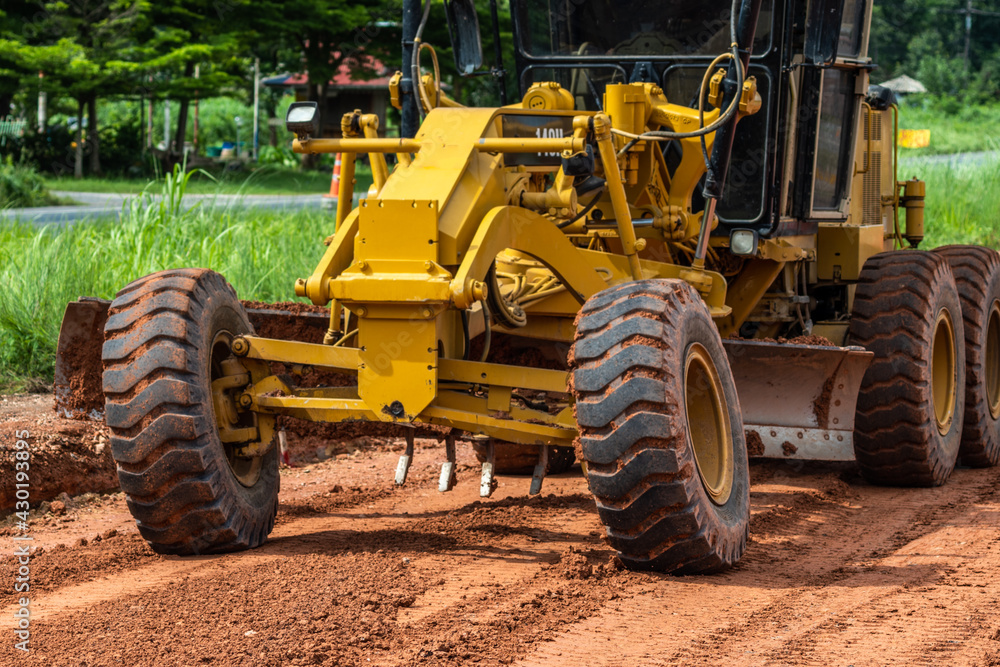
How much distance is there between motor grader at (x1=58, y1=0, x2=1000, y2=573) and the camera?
4.73 meters

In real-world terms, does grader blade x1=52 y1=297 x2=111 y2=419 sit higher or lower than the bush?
lower

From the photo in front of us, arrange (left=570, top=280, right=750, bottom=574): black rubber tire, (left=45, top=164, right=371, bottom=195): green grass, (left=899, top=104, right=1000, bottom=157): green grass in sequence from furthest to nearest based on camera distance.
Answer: (left=899, top=104, right=1000, bottom=157): green grass
(left=45, top=164, right=371, bottom=195): green grass
(left=570, top=280, right=750, bottom=574): black rubber tire

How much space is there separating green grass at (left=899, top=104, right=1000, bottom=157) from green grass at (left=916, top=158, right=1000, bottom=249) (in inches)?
622

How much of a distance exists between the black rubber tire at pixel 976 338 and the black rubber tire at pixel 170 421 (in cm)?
457

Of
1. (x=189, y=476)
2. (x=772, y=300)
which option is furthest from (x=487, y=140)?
(x=772, y=300)

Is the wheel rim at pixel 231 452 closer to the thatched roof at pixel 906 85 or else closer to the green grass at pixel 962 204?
the green grass at pixel 962 204

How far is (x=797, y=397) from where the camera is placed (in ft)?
20.6

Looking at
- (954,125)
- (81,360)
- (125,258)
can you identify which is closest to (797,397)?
(81,360)

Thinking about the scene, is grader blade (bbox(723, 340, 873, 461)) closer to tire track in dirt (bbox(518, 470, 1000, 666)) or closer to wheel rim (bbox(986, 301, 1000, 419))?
tire track in dirt (bbox(518, 470, 1000, 666))

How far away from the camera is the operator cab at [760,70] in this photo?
21.7 feet

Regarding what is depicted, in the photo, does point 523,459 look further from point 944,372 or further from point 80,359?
point 80,359

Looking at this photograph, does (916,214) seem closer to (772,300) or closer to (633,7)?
(772,300)

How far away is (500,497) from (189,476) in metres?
2.18

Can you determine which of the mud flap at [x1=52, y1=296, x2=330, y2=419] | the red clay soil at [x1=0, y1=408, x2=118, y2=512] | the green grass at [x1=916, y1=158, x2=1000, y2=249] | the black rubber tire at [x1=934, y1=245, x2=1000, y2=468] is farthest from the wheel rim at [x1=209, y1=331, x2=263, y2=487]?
the green grass at [x1=916, y1=158, x2=1000, y2=249]
